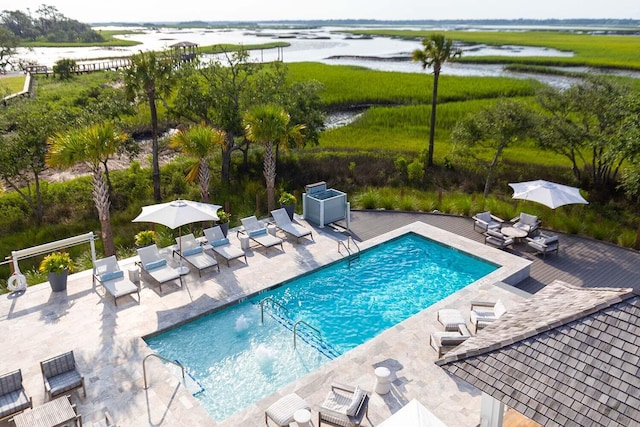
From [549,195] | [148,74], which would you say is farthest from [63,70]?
[549,195]

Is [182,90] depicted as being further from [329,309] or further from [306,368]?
[306,368]

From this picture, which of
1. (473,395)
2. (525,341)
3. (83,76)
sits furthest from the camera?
(83,76)

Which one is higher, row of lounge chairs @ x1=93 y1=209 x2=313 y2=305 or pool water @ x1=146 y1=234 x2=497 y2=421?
row of lounge chairs @ x1=93 y1=209 x2=313 y2=305

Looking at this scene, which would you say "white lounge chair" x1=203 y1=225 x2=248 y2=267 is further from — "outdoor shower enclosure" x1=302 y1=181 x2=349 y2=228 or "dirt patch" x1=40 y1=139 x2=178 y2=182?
"dirt patch" x1=40 y1=139 x2=178 y2=182

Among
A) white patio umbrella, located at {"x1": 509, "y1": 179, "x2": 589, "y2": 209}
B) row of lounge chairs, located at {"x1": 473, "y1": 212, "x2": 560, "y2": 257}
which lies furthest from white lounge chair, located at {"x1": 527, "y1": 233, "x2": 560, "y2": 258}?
white patio umbrella, located at {"x1": 509, "y1": 179, "x2": 589, "y2": 209}

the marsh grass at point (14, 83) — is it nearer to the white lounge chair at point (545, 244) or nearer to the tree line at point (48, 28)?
the white lounge chair at point (545, 244)

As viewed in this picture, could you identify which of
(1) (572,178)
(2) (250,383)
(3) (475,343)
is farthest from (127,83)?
(1) (572,178)
